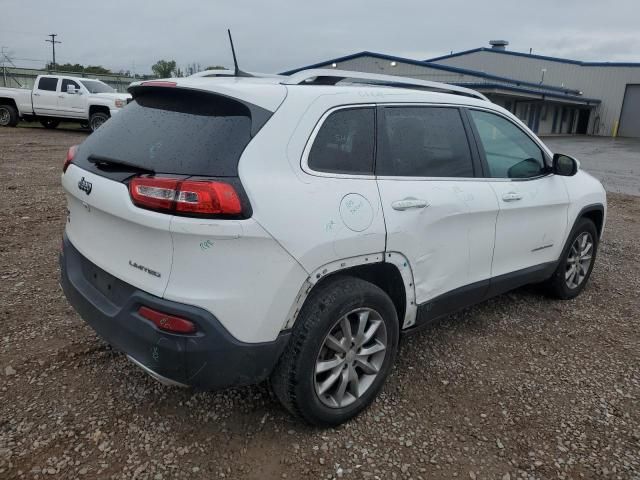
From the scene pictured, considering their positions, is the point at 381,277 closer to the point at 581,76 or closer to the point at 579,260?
the point at 579,260

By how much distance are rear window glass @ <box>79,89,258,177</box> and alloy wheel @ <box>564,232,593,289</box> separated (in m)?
3.36

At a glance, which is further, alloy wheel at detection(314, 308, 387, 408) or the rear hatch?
alloy wheel at detection(314, 308, 387, 408)

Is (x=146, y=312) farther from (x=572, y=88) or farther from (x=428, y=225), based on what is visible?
(x=572, y=88)

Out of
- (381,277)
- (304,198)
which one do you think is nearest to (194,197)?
(304,198)

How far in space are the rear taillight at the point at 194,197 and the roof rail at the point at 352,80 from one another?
0.88m

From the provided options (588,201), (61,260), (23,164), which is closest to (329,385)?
(61,260)

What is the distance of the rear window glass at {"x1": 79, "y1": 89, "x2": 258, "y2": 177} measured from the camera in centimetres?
218

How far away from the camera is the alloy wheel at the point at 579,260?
445 centimetres

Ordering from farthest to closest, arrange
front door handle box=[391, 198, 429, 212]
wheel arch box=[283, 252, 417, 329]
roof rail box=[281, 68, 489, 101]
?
1. roof rail box=[281, 68, 489, 101]
2. front door handle box=[391, 198, 429, 212]
3. wheel arch box=[283, 252, 417, 329]

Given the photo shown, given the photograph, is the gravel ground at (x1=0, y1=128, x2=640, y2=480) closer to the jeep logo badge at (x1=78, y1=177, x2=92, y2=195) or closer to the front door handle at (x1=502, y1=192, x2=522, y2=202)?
the front door handle at (x1=502, y1=192, x2=522, y2=202)

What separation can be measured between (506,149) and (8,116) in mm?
19500

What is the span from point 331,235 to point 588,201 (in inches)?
120

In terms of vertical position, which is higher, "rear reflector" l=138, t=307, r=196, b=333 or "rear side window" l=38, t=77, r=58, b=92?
"rear side window" l=38, t=77, r=58, b=92

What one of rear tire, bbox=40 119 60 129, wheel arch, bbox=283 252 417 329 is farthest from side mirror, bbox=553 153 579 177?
rear tire, bbox=40 119 60 129
